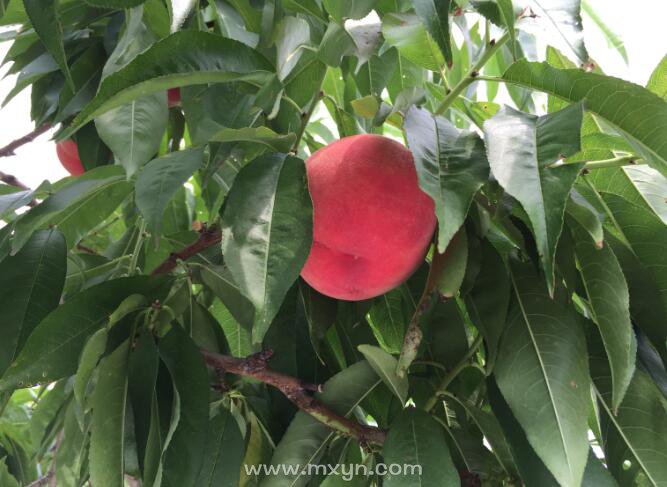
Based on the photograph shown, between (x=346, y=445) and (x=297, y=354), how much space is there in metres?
0.12

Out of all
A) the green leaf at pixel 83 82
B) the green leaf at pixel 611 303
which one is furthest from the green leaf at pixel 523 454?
the green leaf at pixel 83 82

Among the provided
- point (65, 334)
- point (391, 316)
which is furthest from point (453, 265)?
point (65, 334)

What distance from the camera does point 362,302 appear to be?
89 centimetres

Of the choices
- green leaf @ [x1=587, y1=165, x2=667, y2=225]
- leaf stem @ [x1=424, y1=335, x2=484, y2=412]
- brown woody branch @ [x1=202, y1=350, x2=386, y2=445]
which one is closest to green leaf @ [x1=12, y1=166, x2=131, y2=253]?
Result: brown woody branch @ [x1=202, y1=350, x2=386, y2=445]

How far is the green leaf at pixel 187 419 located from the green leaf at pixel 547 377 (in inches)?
11.4

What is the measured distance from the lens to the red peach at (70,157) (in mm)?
1363

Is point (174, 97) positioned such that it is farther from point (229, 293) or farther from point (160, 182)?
point (160, 182)

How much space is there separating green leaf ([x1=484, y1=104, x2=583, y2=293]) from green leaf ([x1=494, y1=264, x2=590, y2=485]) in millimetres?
148

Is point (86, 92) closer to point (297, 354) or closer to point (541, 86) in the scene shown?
point (297, 354)

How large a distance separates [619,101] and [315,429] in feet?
1.50

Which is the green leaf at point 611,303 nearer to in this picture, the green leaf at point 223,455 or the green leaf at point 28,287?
the green leaf at point 223,455

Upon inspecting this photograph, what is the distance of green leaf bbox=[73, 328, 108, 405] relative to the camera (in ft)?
2.27

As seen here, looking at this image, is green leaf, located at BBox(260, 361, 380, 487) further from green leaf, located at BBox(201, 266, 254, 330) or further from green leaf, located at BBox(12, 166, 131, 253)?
green leaf, located at BBox(12, 166, 131, 253)

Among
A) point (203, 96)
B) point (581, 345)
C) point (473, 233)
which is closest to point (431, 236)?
point (473, 233)
